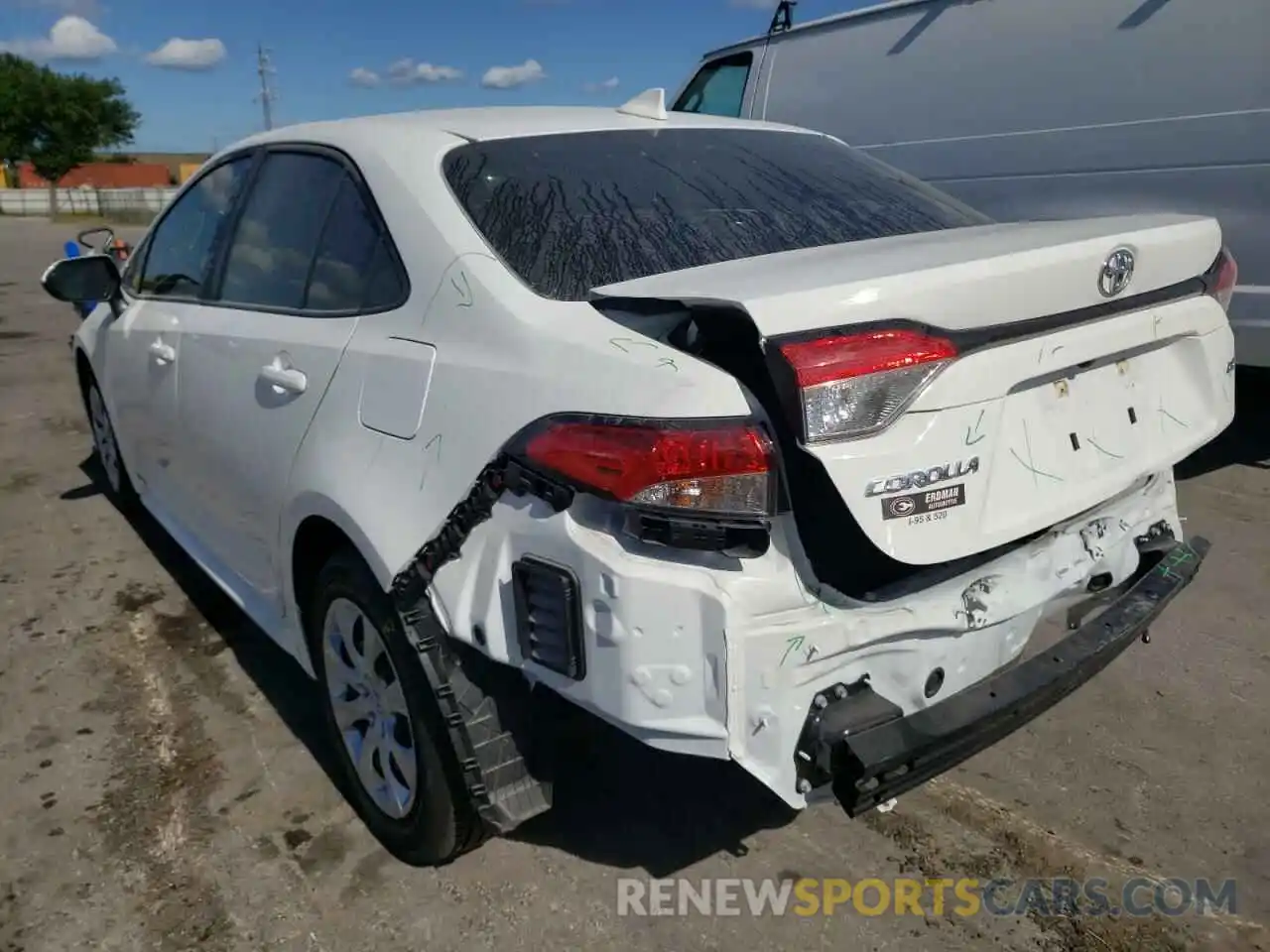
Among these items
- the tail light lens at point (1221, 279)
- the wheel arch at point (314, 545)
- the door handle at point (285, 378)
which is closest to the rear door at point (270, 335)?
the door handle at point (285, 378)

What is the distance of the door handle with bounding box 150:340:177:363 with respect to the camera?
11.2 feet

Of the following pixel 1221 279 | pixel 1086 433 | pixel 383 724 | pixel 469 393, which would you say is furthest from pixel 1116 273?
pixel 383 724

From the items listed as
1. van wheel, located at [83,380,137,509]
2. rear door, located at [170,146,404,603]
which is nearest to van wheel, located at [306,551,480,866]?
rear door, located at [170,146,404,603]

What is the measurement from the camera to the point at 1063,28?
5.20m

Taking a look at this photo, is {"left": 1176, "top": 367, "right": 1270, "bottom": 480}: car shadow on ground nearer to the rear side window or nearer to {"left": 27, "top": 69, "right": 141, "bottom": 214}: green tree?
the rear side window

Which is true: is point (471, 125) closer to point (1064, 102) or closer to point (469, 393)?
point (469, 393)

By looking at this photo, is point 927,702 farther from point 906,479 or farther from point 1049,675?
point 906,479

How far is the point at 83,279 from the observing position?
4031 mm

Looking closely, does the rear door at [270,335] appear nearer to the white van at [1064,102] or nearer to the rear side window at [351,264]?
the rear side window at [351,264]

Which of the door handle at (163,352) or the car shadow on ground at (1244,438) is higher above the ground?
the door handle at (163,352)

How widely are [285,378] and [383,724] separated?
35.7 inches

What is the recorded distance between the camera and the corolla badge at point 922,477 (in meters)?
1.75

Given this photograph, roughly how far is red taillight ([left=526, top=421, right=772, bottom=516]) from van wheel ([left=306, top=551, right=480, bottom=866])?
72 centimetres

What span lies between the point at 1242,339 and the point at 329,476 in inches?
166
